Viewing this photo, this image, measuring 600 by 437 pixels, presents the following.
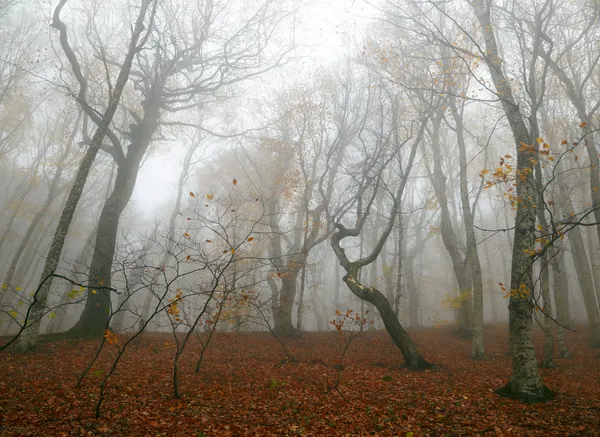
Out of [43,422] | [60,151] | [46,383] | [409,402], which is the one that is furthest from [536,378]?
[60,151]

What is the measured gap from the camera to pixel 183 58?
13.2 m

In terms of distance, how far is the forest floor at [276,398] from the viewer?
13.8ft

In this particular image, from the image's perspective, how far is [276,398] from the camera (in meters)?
5.61

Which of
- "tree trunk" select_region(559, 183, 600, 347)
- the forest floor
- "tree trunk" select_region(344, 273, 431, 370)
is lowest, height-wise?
the forest floor

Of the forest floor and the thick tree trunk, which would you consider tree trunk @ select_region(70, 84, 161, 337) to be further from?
the thick tree trunk

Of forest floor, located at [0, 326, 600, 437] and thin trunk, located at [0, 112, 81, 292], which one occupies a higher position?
thin trunk, located at [0, 112, 81, 292]

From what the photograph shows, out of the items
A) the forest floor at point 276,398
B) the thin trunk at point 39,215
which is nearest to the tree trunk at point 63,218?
the forest floor at point 276,398

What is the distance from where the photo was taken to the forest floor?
4191 millimetres

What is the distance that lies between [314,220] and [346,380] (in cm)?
774

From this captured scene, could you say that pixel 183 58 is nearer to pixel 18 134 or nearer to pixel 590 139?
pixel 18 134

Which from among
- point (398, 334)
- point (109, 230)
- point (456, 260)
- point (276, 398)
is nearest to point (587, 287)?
point (456, 260)

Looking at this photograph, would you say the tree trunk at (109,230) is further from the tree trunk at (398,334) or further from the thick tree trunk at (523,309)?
the thick tree trunk at (523,309)

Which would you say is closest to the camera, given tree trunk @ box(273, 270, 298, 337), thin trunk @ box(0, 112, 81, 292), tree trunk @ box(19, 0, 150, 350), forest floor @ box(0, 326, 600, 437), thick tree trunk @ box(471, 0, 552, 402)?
forest floor @ box(0, 326, 600, 437)

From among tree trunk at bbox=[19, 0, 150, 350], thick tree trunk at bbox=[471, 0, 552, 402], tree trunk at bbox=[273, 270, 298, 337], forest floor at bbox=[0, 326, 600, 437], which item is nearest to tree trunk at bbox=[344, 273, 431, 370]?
forest floor at bbox=[0, 326, 600, 437]
